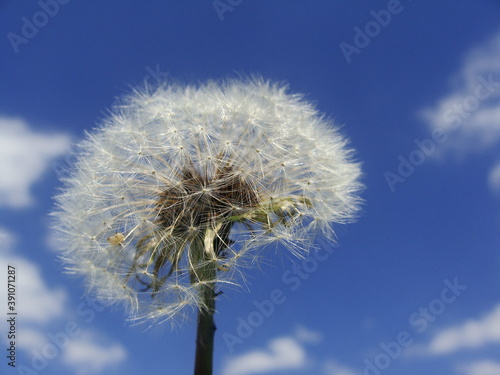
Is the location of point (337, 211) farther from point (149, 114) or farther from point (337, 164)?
point (149, 114)

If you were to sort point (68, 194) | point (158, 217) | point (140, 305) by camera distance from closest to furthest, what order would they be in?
point (140, 305) → point (158, 217) → point (68, 194)

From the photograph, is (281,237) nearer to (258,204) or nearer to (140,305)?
(258,204)

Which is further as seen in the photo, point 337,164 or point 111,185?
point 337,164

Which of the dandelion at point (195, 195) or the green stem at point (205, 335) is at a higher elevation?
the dandelion at point (195, 195)

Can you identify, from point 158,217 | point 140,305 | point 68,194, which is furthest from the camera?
point 68,194

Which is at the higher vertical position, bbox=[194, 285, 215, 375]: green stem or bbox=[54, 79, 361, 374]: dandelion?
bbox=[54, 79, 361, 374]: dandelion

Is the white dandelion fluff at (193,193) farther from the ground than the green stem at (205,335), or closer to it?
farther from the ground

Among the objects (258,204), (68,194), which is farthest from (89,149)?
(258,204)

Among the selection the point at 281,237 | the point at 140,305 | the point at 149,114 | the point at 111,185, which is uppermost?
the point at 149,114

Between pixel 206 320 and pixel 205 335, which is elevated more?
pixel 206 320

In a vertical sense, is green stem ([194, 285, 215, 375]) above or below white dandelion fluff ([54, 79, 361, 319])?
below

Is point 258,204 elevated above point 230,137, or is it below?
below
